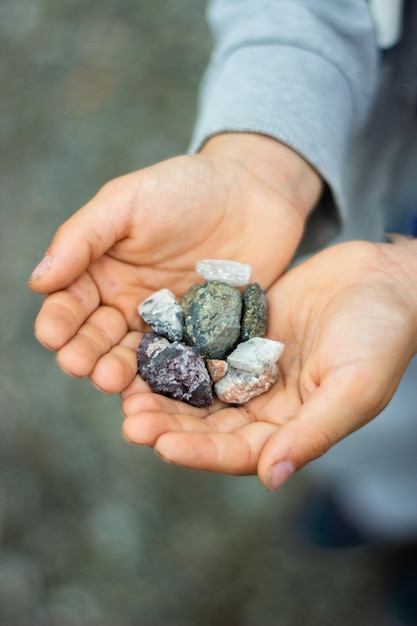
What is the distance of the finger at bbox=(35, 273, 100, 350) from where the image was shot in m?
1.47

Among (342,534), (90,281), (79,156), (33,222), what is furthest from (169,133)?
(342,534)

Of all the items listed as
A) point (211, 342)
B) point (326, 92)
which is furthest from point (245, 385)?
point (326, 92)

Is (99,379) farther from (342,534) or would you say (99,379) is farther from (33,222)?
(33,222)

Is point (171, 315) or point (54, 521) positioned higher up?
point (171, 315)

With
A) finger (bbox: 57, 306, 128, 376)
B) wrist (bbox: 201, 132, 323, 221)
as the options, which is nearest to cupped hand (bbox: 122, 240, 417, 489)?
finger (bbox: 57, 306, 128, 376)

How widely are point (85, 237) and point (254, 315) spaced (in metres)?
0.50

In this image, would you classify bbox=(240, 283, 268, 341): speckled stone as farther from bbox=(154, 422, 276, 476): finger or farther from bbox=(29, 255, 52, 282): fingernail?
bbox=(29, 255, 52, 282): fingernail

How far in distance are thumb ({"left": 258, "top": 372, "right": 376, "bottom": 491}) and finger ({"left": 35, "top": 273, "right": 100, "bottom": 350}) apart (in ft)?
1.85

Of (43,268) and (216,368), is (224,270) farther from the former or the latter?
(43,268)

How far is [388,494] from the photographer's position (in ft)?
7.43

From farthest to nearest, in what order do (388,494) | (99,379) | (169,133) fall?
(169,133)
(388,494)
(99,379)

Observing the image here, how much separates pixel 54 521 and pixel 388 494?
1.34 meters

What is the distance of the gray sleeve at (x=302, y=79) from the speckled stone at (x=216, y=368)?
0.71 meters

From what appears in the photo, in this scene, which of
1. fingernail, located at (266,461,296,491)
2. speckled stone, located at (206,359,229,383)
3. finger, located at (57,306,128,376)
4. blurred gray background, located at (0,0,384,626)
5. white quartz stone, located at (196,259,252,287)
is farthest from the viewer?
blurred gray background, located at (0,0,384,626)
